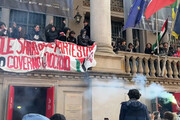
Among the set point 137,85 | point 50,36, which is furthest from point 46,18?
point 137,85

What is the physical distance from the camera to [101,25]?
10.6 meters

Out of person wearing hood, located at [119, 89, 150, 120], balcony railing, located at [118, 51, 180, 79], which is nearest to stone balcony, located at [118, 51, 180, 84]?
balcony railing, located at [118, 51, 180, 79]

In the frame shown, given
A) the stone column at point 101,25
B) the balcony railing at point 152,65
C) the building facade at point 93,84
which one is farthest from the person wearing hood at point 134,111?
the balcony railing at point 152,65

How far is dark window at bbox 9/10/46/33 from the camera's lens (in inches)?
545

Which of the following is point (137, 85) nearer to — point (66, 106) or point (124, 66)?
point (124, 66)

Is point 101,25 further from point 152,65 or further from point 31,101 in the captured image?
point 31,101

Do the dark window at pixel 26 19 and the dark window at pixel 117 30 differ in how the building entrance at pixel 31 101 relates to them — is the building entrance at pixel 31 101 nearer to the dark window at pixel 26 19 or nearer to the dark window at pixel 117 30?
the dark window at pixel 26 19

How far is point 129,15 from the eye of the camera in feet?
38.8

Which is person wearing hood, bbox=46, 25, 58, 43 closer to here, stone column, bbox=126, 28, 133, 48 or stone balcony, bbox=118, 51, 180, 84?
stone balcony, bbox=118, 51, 180, 84

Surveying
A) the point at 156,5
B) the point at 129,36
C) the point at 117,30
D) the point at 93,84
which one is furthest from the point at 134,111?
the point at 117,30

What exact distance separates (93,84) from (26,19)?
6.51 m

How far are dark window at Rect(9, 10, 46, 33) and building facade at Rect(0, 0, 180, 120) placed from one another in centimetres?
459

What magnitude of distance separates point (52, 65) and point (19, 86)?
54.8 inches

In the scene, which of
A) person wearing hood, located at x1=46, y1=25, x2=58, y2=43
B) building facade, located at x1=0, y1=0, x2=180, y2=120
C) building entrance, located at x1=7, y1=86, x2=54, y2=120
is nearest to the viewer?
building facade, located at x1=0, y1=0, x2=180, y2=120
